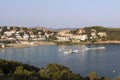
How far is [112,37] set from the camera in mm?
56031

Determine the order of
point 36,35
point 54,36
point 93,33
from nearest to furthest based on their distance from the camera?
point 36,35, point 54,36, point 93,33

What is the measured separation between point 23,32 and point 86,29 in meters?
12.2

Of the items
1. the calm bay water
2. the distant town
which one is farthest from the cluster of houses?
the calm bay water

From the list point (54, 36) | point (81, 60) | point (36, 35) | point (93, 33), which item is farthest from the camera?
point (93, 33)

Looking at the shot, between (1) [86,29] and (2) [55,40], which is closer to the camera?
(2) [55,40]

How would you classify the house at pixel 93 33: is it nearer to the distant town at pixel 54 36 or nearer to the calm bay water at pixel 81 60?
the distant town at pixel 54 36

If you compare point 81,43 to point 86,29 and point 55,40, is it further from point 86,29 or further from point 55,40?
point 86,29

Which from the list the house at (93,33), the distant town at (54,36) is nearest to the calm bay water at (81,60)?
the distant town at (54,36)

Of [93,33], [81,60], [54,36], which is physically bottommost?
[54,36]

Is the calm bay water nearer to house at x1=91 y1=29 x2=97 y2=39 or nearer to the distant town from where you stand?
the distant town

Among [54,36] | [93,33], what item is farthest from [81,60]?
Result: [93,33]

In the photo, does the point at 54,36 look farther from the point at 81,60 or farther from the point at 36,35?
the point at 81,60

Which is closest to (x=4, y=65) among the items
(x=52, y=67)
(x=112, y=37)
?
(x=52, y=67)

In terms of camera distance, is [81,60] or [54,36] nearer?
[81,60]
